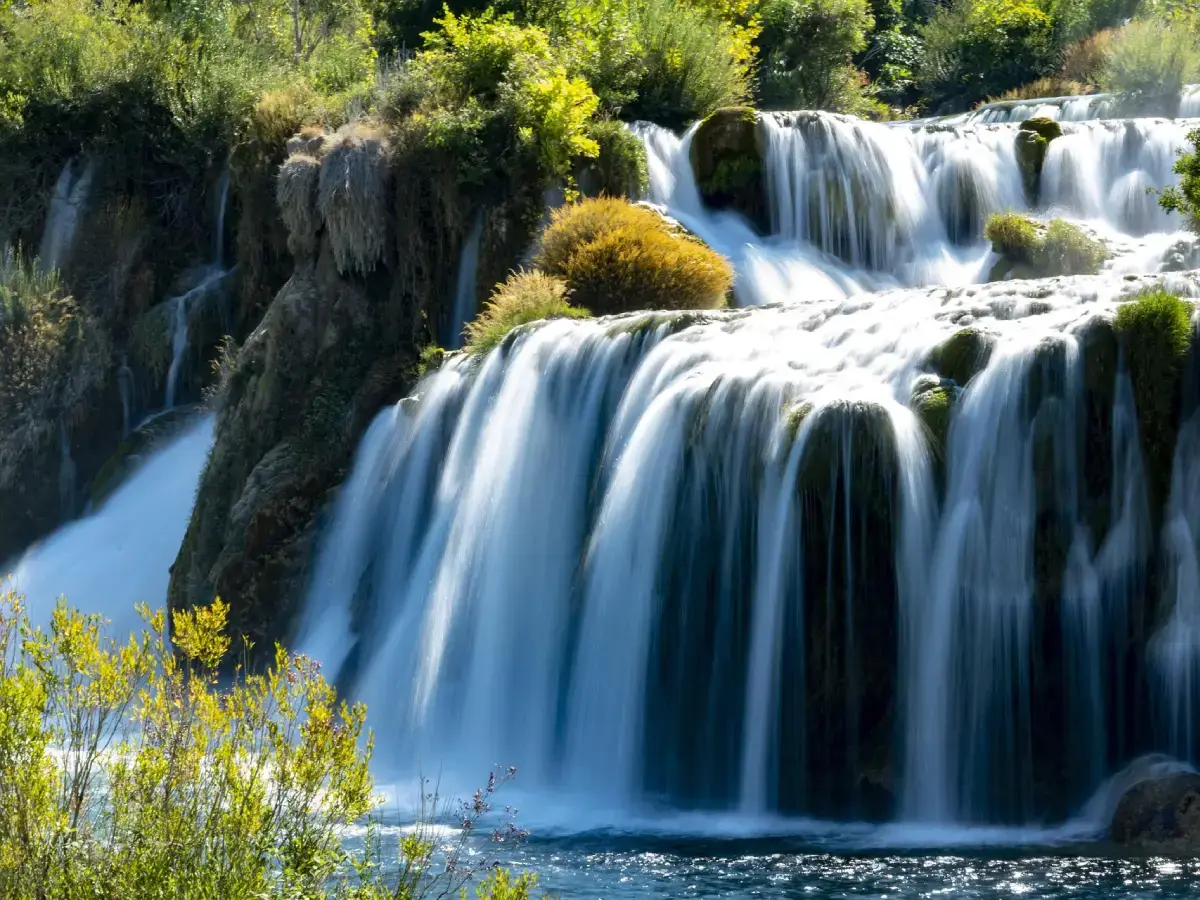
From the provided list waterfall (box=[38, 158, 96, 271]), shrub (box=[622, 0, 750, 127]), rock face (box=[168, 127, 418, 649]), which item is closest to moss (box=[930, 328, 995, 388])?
rock face (box=[168, 127, 418, 649])

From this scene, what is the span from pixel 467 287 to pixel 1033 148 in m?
7.28

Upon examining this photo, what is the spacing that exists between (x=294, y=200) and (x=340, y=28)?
19.3m

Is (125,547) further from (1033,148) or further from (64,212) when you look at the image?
(1033,148)

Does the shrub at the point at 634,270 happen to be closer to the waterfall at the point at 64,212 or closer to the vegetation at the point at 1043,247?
the vegetation at the point at 1043,247

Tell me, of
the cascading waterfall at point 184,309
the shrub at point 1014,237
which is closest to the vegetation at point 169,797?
the shrub at point 1014,237

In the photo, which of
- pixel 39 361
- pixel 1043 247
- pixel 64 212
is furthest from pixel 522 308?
pixel 64 212

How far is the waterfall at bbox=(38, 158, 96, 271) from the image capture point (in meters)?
26.4

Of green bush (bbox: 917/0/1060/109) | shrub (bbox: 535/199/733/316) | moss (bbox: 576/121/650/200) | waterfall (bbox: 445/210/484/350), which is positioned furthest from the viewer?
green bush (bbox: 917/0/1060/109)

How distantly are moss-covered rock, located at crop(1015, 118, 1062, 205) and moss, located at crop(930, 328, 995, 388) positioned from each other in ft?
30.3

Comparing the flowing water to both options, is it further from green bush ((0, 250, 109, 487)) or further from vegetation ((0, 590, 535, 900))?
green bush ((0, 250, 109, 487))

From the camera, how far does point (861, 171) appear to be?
72.1ft

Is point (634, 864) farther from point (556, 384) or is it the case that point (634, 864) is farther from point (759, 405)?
point (556, 384)

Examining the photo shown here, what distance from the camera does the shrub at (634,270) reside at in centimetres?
1853

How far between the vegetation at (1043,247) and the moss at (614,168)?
4246mm
